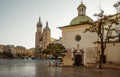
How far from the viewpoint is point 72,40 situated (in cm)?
4422

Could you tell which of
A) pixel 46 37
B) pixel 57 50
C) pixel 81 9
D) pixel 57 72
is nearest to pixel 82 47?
pixel 81 9

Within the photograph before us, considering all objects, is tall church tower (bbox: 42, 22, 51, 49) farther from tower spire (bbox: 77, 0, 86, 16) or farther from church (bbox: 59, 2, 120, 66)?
church (bbox: 59, 2, 120, 66)

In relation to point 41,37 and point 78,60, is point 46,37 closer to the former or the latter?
point 41,37

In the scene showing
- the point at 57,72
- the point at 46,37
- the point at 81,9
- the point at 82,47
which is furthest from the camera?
the point at 46,37

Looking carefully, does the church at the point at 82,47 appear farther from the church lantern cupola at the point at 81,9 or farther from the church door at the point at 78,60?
the church lantern cupola at the point at 81,9

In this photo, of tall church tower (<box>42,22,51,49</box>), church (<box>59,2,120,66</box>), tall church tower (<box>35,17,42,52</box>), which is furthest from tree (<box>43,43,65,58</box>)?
tall church tower (<box>35,17,42,52</box>)

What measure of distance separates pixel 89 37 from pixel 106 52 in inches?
186

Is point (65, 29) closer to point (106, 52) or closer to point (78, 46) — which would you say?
point (78, 46)

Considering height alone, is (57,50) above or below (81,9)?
below

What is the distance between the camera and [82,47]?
4225 cm

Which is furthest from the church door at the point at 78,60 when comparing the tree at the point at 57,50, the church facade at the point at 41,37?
the church facade at the point at 41,37

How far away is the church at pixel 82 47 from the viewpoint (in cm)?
3853

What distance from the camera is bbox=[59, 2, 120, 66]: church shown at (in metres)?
38.5

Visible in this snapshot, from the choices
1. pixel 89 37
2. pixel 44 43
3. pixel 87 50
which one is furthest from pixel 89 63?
pixel 44 43
